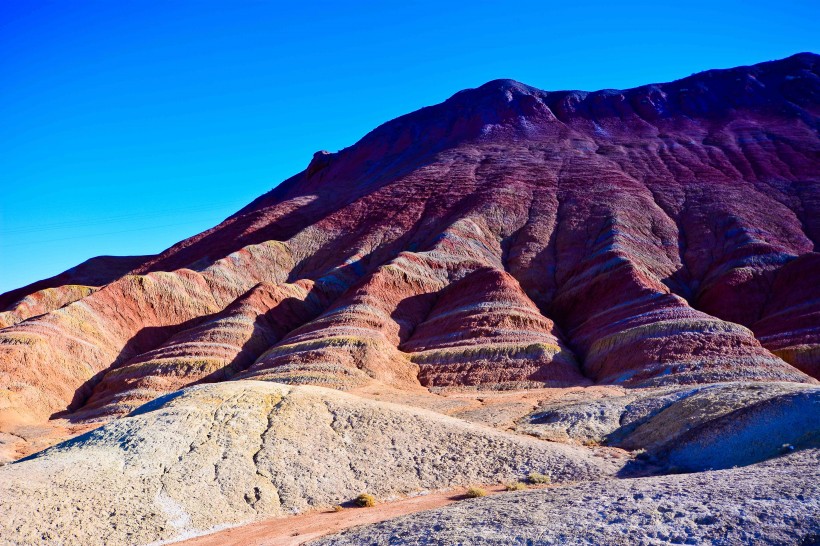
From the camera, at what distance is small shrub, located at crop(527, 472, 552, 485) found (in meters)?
20.8

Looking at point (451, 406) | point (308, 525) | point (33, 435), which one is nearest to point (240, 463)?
point (308, 525)

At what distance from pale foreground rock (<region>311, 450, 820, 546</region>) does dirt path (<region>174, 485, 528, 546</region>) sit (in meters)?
1.25

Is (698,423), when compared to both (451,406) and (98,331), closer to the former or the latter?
(451,406)

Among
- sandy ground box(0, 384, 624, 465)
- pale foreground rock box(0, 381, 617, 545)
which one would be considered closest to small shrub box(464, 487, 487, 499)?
pale foreground rock box(0, 381, 617, 545)

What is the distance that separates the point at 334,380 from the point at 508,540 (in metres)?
31.3

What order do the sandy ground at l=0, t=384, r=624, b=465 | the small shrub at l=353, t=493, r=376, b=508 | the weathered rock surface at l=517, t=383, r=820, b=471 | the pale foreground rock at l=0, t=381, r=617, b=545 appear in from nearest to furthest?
the pale foreground rock at l=0, t=381, r=617, b=545 < the small shrub at l=353, t=493, r=376, b=508 < the weathered rock surface at l=517, t=383, r=820, b=471 < the sandy ground at l=0, t=384, r=624, b=465

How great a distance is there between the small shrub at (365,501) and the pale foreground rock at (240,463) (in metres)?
0.64

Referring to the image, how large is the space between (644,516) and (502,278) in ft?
144

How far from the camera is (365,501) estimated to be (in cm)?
1925

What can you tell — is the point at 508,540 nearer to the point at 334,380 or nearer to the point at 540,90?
the point at 334,380

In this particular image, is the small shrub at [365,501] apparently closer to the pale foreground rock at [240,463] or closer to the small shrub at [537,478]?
the pale foreground rock at [240,463]

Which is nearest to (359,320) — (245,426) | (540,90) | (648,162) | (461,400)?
(461,400)

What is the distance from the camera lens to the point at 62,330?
52.0m

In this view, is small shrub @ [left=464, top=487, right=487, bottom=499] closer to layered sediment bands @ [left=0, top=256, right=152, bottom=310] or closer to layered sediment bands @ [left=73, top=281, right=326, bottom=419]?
layered sediment bands @ [left=73, top=281, right=326, bottom=419]
